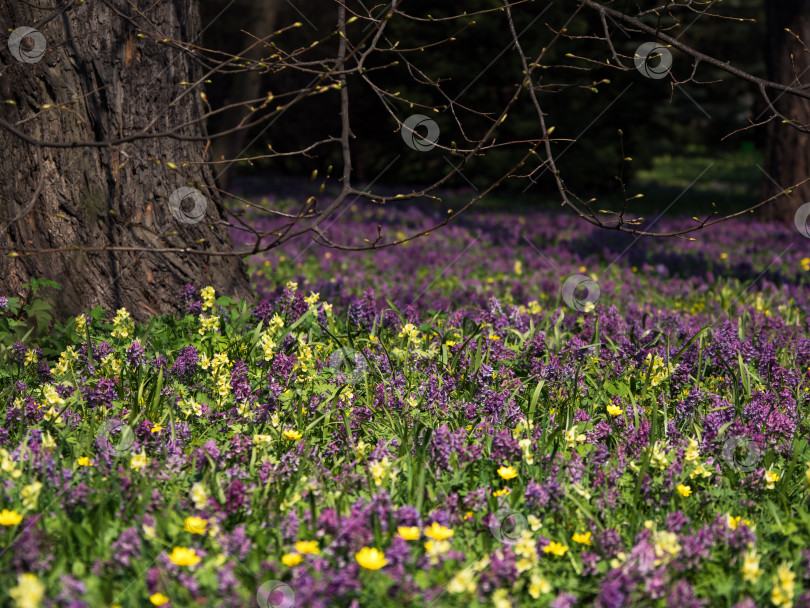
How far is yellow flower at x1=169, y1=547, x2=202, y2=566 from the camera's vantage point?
2.05m

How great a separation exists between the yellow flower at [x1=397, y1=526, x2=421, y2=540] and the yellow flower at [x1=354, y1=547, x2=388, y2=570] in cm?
15

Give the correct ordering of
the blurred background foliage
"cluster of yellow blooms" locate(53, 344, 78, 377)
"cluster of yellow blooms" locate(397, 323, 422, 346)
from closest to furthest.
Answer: "cluster of yellow blooms" locate(53, 344, 78, 377)
"cluster of yellow blooms" locate(397, 323, 422, 346)
the blurred background foliage

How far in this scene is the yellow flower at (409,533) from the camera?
88.0 inches

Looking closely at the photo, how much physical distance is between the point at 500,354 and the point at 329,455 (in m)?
1.30

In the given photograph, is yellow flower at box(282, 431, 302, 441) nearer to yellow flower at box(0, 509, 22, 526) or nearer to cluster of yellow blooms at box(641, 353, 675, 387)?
yellow flower at box(0, 509, 22, 526)

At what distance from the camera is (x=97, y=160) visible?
418 cm

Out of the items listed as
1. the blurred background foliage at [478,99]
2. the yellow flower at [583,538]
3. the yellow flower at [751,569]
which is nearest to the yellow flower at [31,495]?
the yellow flower at [583,538]

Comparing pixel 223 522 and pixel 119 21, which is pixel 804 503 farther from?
pixel 119 21

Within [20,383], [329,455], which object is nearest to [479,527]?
[329,455]

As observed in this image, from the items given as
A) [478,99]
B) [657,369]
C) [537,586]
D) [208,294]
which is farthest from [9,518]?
[478,99]

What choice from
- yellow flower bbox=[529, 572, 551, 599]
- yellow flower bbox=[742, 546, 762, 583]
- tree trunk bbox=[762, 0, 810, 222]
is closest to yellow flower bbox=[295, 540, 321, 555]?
yellow flower bbox=[529, 572, 551, 599]

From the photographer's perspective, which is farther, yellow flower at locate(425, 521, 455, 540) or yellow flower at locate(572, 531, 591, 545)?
yellow flower at locate(572, 531, 591, 545)

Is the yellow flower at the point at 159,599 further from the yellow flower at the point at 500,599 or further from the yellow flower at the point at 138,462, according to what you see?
the yellow flower at the point at 500,599

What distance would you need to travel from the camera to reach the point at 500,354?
13.2ft
